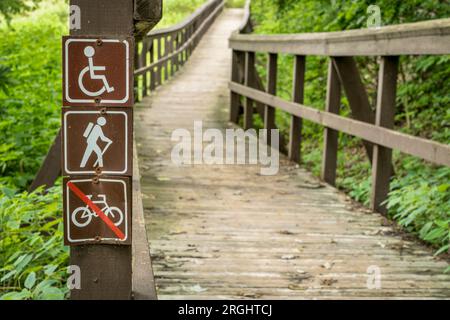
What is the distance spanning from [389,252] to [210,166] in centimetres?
344

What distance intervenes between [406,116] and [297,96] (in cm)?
124

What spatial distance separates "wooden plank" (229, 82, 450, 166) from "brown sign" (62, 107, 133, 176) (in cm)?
257

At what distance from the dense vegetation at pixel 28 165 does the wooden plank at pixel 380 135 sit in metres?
2.30

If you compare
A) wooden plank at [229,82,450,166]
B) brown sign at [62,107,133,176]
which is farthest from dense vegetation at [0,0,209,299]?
wooden plank at [229,82,450,166]

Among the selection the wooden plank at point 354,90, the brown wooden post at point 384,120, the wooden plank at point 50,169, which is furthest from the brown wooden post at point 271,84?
the wooden plank at point 50,169

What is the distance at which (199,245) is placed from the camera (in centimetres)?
469

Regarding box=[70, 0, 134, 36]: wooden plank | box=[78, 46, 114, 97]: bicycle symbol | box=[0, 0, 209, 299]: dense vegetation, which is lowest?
box=[0, 0, 209, 299]: dense vegetation

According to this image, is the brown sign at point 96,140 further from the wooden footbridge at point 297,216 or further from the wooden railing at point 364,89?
the wooden railing at point 364,89

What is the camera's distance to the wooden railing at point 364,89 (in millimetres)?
4582

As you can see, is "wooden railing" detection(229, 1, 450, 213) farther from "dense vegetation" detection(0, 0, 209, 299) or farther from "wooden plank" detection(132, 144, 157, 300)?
"dense vegetation" detection(0, 0, 209, 299)

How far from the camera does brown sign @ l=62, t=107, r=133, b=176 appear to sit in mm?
2242

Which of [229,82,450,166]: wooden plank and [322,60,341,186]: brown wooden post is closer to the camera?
[229,82,450,166]: wooden plank
